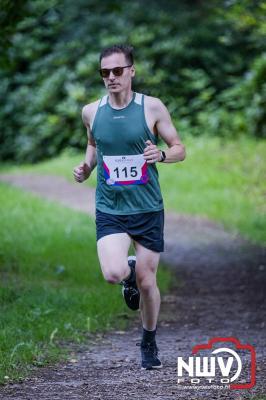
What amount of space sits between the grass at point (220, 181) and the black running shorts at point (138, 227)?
6.43 metres

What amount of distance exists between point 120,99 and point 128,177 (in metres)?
0.52

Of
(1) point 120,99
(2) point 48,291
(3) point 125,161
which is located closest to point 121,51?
(1) point 120,99

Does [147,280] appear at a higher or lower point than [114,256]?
lower

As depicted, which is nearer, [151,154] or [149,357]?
[151,154]

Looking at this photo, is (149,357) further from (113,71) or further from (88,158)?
(113,71)

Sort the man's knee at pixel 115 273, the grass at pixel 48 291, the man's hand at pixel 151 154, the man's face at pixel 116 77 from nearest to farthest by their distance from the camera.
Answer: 1. the man's hand at pixel 151 154
2. the man's knee at pixel 115 273
3. the man's face at pixel 116 77
4. the grass at pixel 48 291

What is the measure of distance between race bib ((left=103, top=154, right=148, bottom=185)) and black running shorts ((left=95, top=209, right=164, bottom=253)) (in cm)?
23

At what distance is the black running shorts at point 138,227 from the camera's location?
19.2ft

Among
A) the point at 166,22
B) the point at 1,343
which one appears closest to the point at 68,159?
the point at 166,22

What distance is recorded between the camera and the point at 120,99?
230 inches

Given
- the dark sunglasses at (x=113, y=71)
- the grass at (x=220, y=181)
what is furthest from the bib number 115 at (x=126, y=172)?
the grass at (x=220, y=181)

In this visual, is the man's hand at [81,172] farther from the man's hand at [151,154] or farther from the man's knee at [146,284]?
the man's knee at [146,284]

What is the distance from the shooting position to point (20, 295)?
7988 millimetres

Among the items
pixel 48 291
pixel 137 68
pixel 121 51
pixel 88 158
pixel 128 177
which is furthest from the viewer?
pixel 137 68
